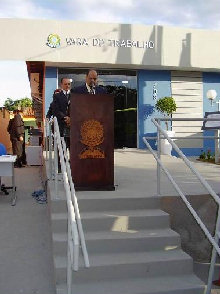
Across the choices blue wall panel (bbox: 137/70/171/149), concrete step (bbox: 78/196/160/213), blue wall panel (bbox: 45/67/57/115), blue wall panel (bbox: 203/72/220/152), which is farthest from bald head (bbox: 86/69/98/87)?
blue wall panel (bbox: 203/72/220/152)

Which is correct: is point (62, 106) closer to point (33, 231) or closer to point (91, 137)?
point (91, 137)

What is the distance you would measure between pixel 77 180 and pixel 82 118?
83 centimetres

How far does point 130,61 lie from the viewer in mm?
13477

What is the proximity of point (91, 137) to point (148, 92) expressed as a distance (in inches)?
385

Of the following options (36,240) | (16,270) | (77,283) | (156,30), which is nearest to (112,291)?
(77,283)

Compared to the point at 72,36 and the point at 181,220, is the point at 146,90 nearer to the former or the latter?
the point at 72,36

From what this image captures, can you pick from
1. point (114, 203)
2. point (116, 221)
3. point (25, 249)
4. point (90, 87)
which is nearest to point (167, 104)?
point (90, 87)

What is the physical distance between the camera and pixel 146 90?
47.7ft

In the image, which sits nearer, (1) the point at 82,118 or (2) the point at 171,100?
(1) the point at 82,118

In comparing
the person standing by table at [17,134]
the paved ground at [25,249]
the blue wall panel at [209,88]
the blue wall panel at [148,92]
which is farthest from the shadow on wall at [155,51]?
the paved ground at [25,249]

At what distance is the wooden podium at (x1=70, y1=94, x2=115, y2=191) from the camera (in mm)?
5117

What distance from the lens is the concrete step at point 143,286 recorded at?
11.8ft

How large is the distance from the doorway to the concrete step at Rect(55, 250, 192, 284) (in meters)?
10.4

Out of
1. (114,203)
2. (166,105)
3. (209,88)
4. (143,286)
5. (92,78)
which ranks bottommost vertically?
(143,286)
